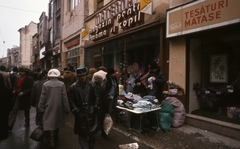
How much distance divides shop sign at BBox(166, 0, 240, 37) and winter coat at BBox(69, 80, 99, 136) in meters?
3.69

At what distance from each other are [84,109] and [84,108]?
0.06ft

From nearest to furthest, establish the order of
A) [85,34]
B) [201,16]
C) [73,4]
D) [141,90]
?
[201,16] < [141,90] < [85,34] < [73,4]

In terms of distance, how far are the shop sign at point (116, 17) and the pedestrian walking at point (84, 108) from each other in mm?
5370

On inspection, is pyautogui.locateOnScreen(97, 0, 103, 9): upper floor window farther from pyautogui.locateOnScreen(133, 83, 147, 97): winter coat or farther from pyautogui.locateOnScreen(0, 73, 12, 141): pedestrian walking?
pyautogui.locateOnScreen(0, 73, 12, 141): pedestrian walking

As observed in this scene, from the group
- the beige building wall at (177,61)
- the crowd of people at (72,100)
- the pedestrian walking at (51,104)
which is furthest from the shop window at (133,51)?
the pedestrian walking at (51,104)

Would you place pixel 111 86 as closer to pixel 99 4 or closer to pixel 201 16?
pixel 201 16

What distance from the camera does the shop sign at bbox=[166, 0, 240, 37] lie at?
177 inches

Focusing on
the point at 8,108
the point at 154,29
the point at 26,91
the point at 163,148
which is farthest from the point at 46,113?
the point at 154,29

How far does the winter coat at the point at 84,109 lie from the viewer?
323 cm

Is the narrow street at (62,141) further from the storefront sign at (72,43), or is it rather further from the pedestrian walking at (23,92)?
the storefront sign at (72,43)

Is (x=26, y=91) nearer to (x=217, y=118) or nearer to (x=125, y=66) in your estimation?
(x=125, y=66)

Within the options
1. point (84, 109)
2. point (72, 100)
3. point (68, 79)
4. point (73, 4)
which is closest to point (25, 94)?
point (68, 79)

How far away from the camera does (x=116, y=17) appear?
10070mm

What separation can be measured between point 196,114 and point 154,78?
182 centimetres
